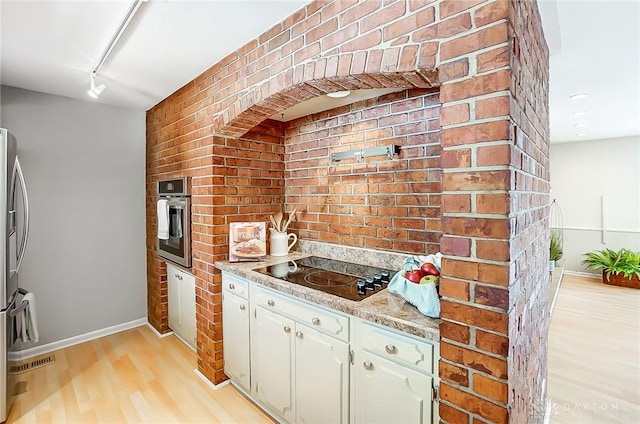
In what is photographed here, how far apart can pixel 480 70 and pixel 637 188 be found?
6.36m

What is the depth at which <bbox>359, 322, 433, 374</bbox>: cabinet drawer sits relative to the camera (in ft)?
4.04

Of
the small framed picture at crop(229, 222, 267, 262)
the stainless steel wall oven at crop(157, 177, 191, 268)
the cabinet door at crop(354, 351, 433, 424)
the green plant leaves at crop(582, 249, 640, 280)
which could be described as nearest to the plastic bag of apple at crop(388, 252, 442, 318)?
the cabinet door at crop(354, 351, 433, 424)

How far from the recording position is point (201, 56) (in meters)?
2.13

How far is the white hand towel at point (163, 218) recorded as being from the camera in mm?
2783

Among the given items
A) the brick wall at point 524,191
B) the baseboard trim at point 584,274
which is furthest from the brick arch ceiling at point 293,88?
the baseboard trim at point 584,274

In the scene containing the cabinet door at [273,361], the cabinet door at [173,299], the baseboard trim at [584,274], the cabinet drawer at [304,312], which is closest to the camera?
the cabinet drawer at [304,312]

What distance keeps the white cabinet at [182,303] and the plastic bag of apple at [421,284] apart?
1929 mm

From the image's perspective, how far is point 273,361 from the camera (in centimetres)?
193

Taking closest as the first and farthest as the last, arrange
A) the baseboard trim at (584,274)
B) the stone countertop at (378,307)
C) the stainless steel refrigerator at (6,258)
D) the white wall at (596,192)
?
the stone countertop at (378,307), the stainless steel refrigerator at (6,258), the white wall at (596,192), the baseboard trim at (584,274)

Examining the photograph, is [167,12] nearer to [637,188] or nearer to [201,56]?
[201,56]

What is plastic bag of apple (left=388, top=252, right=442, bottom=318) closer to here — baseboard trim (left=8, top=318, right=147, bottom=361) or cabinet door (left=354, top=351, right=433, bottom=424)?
cabinet door (left=354, top=351, right=433, bottom=424)

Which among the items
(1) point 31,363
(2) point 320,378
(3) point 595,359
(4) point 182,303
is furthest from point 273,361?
(3) point 595,359

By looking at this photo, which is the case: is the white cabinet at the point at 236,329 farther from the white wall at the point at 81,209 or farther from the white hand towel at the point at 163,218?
the white wall at the point at 81,209

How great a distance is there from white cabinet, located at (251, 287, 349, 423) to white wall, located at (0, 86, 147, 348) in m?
2.12
